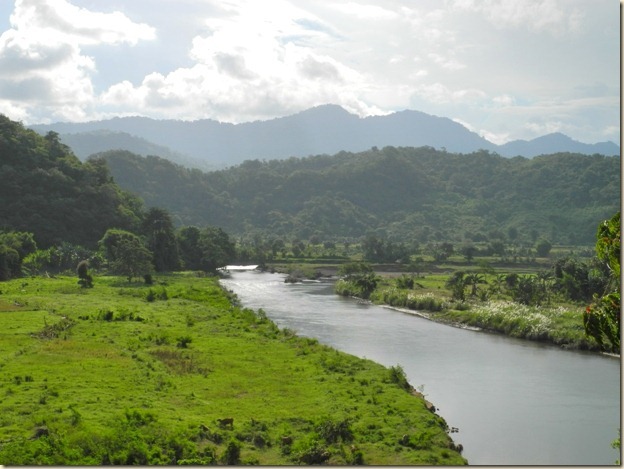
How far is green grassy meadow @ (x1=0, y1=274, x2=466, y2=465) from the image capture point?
21656 millimetres

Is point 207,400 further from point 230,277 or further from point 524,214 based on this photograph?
point 524,214

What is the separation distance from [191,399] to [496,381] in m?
18.8

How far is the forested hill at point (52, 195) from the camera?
98438mm

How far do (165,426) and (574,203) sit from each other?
596 feet

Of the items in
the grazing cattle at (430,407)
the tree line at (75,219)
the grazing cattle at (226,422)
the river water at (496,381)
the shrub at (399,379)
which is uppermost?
the tree line at (75,219)

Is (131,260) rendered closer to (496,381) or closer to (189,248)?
(189,248)

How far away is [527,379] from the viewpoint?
38.2 meters

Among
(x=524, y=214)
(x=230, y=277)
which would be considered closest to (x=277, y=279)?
(x=230, y=277)

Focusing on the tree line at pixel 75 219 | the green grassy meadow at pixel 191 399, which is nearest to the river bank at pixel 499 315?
the green grassy meadow at pixel 191 399

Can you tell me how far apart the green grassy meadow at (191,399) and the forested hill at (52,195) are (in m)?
56.3

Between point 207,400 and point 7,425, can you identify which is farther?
point 207,400

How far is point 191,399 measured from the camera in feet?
90.6

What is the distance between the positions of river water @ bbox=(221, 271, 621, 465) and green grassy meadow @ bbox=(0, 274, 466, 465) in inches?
119

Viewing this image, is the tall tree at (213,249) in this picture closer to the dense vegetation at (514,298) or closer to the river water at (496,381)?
the dense vegetation at (514,298)
